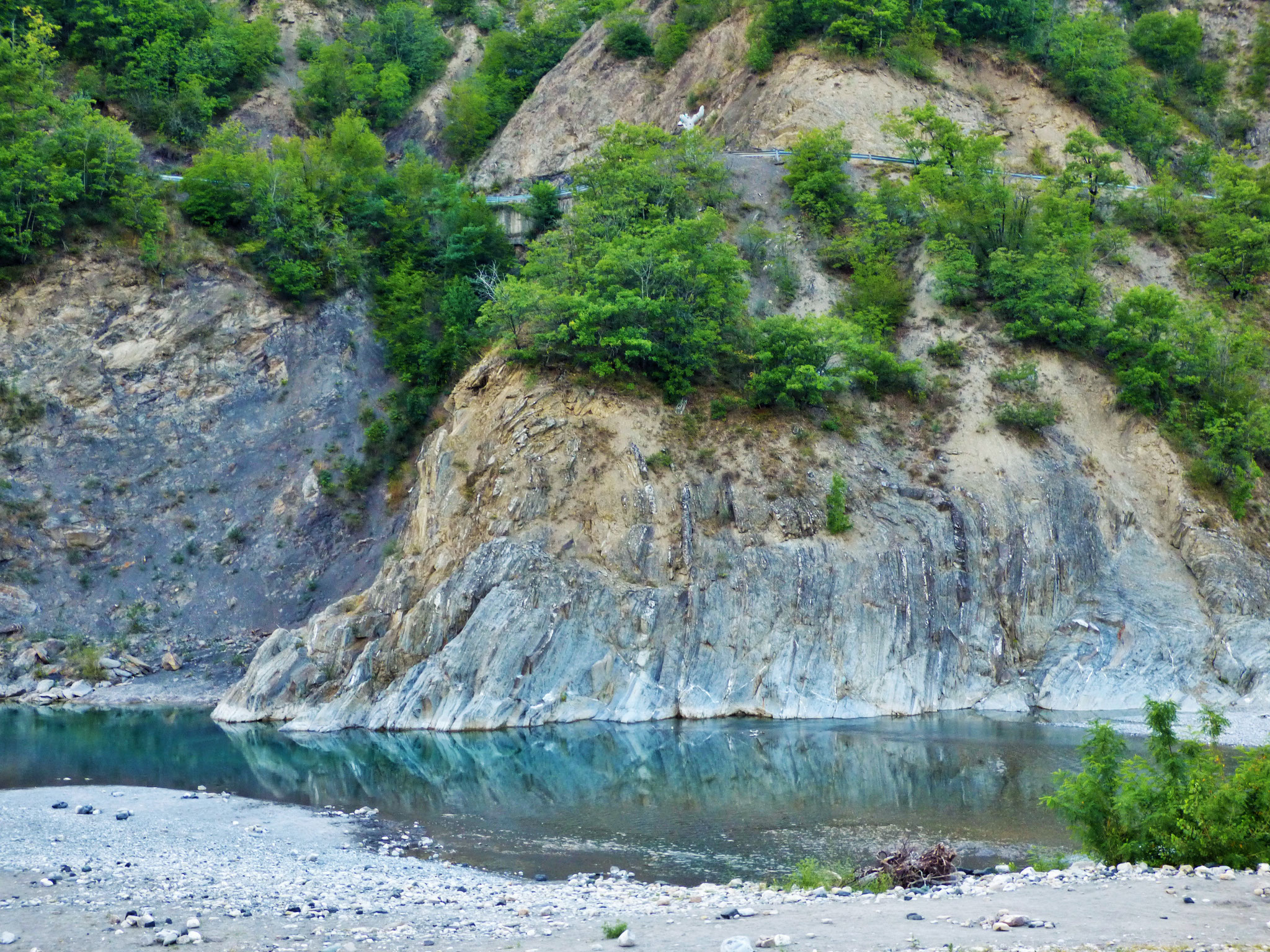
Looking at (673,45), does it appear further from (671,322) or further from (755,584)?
(755,584)

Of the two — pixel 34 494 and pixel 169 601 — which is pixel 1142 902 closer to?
pixel 169 601

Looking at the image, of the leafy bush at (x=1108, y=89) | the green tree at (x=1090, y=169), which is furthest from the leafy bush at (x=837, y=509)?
the leafy bush at (x=1108, y=89)

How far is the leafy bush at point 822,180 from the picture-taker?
52.5 metres

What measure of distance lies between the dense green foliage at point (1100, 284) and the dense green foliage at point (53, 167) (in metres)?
38.8

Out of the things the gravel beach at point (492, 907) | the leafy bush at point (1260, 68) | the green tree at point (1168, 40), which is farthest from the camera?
the green tree at point (1168, 40)

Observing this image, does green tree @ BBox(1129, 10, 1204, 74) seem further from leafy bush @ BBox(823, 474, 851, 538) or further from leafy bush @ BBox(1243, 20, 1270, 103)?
leafy bush @ BBox(823, 474, 851, 538)

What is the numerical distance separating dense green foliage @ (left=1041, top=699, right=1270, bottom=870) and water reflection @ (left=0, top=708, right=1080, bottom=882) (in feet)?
11.9

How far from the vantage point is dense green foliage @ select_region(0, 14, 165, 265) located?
161 feet

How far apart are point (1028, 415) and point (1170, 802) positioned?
99.6 feet

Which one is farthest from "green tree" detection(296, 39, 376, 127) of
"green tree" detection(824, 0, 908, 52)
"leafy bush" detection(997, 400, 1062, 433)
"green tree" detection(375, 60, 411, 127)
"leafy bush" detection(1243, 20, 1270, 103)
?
"leafy bush" detection(1243, 20, 1270, 103)

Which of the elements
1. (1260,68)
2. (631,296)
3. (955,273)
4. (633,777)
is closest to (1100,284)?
(955,273)

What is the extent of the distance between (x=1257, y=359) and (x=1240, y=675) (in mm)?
15331

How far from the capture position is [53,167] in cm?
4988

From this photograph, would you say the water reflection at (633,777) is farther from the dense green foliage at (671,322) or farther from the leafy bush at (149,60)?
the leafy bush at (149,60)
